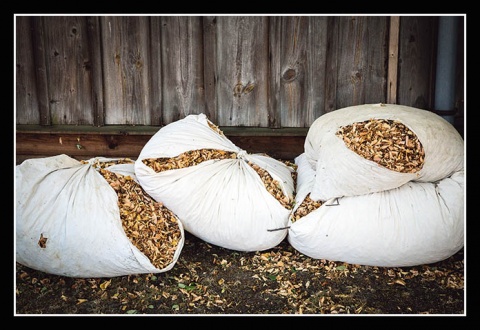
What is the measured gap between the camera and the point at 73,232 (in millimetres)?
2992

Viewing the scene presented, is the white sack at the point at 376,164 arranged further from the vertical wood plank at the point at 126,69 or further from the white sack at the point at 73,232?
the vertical wood plank at the point at 126,69

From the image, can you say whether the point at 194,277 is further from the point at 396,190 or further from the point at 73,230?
the point at 396,190

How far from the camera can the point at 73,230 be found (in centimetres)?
299

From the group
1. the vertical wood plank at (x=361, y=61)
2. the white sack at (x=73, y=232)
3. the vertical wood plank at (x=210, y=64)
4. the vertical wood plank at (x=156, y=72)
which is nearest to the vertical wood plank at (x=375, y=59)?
the vertical wood plank at (x=361, y=61)

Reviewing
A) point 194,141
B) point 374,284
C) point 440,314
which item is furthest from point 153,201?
point 440,314

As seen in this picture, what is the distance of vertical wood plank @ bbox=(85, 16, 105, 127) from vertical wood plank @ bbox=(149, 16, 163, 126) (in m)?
0.40

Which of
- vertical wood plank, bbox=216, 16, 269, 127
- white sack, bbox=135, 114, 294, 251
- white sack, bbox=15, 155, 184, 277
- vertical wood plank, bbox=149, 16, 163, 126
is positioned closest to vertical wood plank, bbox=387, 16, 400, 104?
vertical wood plank, bbox=216, 16, 269, 127

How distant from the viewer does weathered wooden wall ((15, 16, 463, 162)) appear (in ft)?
12.8

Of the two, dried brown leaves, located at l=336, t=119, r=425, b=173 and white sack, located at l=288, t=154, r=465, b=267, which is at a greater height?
dried brown leaves, located at l=336, t=119, r=425, b=173

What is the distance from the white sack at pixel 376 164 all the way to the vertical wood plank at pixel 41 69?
228cm

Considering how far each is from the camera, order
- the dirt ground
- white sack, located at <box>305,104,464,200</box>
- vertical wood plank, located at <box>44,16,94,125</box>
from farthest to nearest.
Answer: vertical wood plank, located at <box>44,16,94,125</box> < white sack, located at <box>305,104,464,200</box> < the dirt ground

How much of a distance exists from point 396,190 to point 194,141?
1.30 metres

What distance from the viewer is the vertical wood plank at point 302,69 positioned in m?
3.91

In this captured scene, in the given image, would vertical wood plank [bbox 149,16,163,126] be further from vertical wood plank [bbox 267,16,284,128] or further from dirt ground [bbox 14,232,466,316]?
dirt ground [bbox 14,232,466,316]
